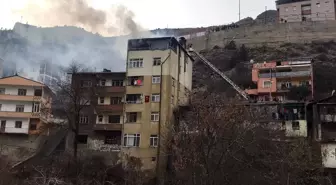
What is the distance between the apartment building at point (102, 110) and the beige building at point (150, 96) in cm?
159

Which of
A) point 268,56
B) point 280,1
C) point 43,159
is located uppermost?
point 280,1

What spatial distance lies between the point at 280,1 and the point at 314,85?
34.8m

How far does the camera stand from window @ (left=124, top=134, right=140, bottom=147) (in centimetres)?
4409

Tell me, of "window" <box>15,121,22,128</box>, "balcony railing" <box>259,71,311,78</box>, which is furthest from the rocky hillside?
"window" <box>15,121,22,128</box>

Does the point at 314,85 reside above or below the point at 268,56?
below

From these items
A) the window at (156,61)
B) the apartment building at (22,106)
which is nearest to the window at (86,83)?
the apartment building at (22,106)

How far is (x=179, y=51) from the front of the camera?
4928cm

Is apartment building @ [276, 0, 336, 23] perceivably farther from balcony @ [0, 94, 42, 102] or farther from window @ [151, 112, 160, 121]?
balcony @ [0, 94, 42, 102]

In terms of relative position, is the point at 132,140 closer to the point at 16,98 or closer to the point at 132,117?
the point at 132,117

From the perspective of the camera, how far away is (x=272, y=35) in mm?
89688

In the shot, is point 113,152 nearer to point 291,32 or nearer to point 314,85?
point 314,85

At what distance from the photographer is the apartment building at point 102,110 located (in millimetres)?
46763

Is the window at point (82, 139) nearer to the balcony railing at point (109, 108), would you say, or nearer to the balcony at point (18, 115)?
the balcony railing at point (109, 108)

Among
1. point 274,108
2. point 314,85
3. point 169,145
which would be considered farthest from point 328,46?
point 169,145
